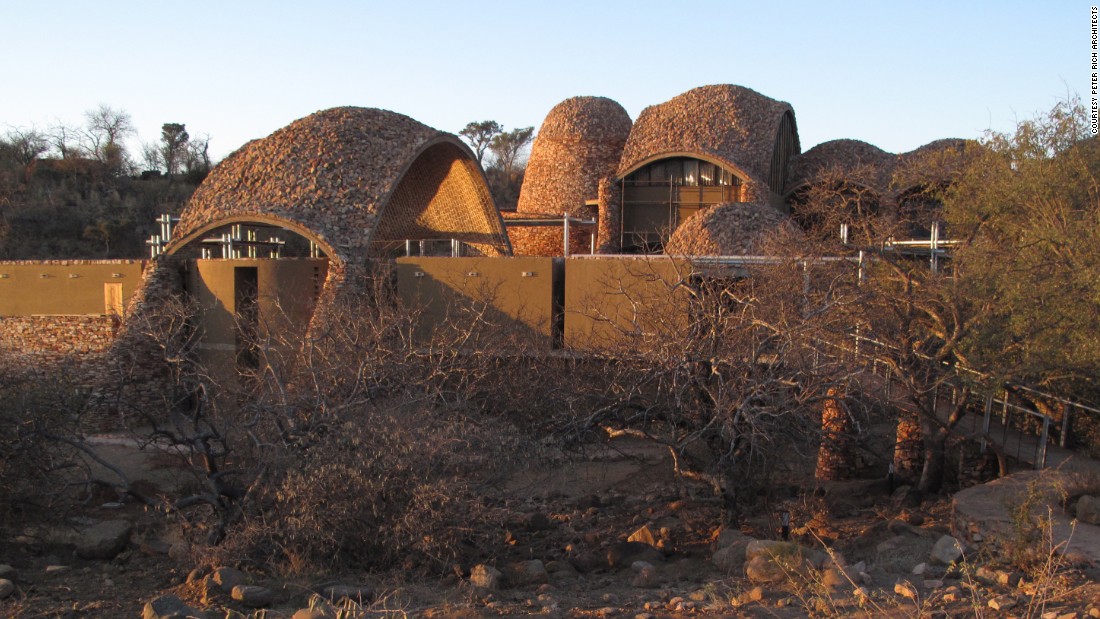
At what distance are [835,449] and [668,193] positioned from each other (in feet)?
50.5

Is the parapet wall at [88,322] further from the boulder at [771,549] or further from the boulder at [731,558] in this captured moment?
the boulder at [771,549]

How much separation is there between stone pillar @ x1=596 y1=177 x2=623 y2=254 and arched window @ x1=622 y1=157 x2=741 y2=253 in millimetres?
172

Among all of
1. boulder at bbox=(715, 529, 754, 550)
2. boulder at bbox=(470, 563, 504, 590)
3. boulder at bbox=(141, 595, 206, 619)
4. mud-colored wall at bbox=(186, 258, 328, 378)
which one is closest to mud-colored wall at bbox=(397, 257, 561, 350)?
mud-colored wall at bbox=(186, 258, 328, 378)

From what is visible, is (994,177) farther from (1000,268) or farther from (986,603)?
(986,603)

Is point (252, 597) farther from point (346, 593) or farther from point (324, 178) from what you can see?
point (324, 178)

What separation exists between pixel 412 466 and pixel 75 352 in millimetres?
12676

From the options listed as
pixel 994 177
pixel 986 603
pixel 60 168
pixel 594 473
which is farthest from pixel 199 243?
pixel 60 168

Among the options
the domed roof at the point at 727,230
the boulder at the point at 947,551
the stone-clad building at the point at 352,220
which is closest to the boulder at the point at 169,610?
the boulder at the point at 947,551

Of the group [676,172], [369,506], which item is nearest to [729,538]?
[369,506]

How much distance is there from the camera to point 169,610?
623 centimetres

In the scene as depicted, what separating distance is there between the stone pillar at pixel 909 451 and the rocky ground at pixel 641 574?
0.35 meters

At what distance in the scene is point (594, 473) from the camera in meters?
Result: 12.6

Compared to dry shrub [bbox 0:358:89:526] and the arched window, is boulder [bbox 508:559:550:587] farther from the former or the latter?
the arched window

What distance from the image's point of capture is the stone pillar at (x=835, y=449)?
10.5 metres
